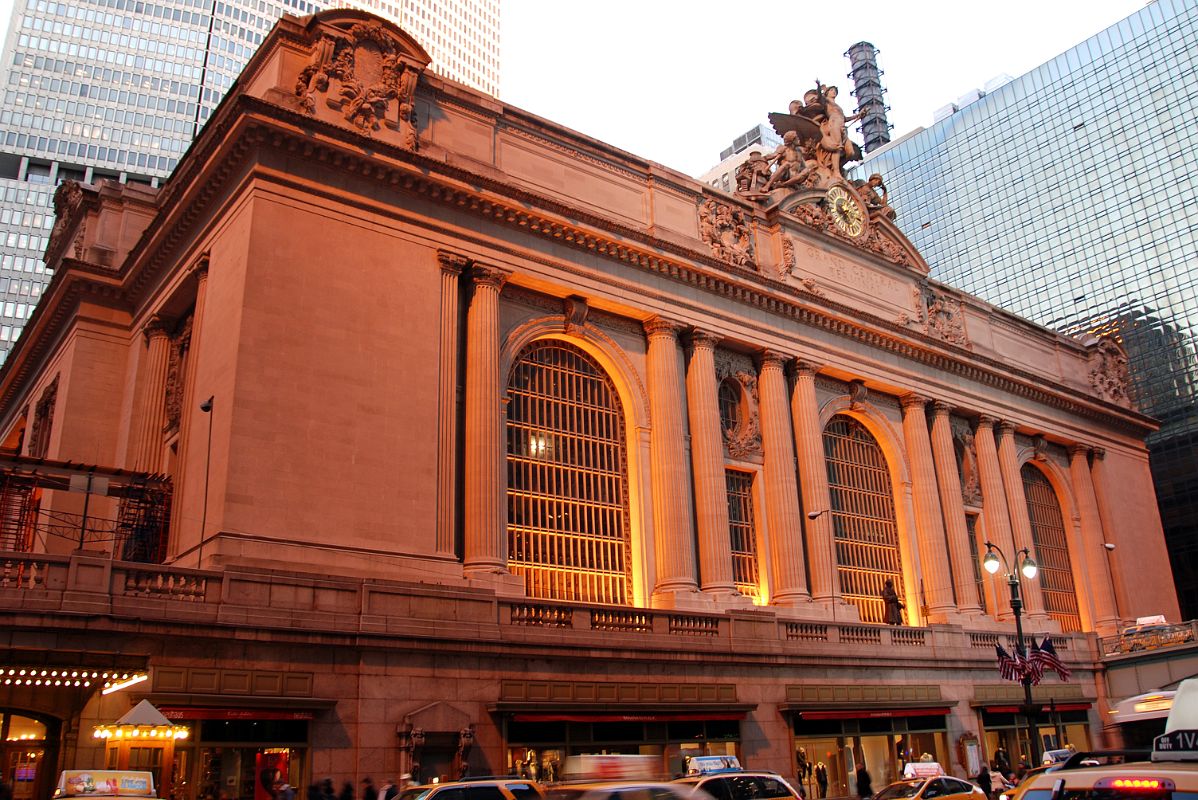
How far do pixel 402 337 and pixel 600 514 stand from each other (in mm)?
8985

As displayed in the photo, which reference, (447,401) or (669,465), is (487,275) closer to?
(447,401)

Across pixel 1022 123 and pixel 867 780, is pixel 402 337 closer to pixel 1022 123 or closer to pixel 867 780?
pixel 867 780

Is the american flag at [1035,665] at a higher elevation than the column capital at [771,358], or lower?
lower

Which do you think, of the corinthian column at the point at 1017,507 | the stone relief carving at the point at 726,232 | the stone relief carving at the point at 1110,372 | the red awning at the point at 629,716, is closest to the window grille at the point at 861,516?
the corinthian column at the point at 1017,507

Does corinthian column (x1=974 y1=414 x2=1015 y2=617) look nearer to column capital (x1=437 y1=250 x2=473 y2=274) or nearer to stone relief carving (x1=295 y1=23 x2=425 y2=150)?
column capital (x1=437 y1=250 x2=473 y2=274)

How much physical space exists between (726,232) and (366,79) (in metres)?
15.2

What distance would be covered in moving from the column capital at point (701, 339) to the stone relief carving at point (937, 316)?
1219cm

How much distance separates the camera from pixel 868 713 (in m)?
32.2

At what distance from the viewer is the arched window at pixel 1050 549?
49906 millimetres

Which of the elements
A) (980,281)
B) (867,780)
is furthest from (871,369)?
(980,281)

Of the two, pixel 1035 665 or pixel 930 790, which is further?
pixel 1035 665

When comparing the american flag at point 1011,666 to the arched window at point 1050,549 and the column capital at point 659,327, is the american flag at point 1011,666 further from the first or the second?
the arched window at point 1050,549

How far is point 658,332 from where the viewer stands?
36219 mm

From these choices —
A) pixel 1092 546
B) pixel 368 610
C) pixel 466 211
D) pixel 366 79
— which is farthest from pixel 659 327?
pixel 1092 546
